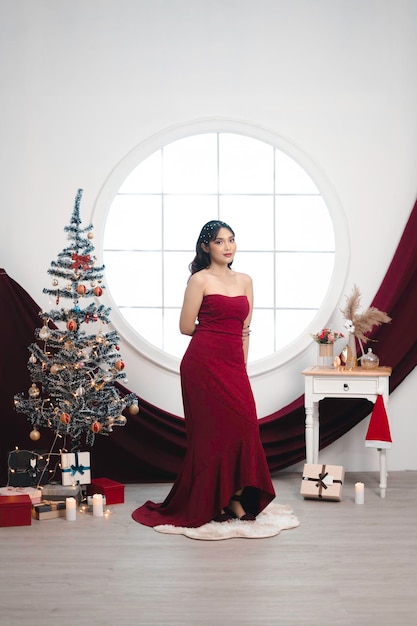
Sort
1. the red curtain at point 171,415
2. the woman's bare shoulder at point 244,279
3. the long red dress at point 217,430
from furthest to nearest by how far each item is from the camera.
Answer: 1. the red curtain at point 171,415
2. the woman's bare shoulder at point 244,279
3. the long red dress at point 217,430

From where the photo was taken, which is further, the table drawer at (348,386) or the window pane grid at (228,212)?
the window pane grid at (228,212)

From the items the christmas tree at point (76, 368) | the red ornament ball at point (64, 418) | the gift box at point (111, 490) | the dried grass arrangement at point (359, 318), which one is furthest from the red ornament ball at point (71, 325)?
the dried grass arrangement at point (359, 318)

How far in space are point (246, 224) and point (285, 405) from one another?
4.20 feet

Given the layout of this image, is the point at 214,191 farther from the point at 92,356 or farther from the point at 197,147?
the point at 92,356

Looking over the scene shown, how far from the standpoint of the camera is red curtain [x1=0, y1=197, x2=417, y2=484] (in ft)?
16.1

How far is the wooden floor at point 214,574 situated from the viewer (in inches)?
107

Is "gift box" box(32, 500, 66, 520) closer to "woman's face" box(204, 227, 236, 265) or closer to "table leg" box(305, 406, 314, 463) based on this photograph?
"table leg" box(305, 406, 314, 463)

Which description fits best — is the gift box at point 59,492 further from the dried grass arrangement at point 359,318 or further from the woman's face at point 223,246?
the dried grass arrangement at point 359,318

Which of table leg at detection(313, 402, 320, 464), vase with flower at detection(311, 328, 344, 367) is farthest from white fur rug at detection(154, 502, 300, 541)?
vase with flower at detection(311, 328, 344, 367)

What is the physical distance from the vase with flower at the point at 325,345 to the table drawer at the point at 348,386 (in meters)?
0.27

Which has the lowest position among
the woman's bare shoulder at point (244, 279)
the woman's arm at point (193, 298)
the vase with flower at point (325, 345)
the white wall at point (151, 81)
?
the vase with flower at point (325, 345)

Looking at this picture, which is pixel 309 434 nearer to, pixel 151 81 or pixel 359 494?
pixel 359 494

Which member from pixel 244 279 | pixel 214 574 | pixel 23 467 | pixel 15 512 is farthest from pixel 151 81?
pixel 214 574

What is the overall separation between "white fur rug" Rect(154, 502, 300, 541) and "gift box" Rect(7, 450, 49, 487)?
921mm
